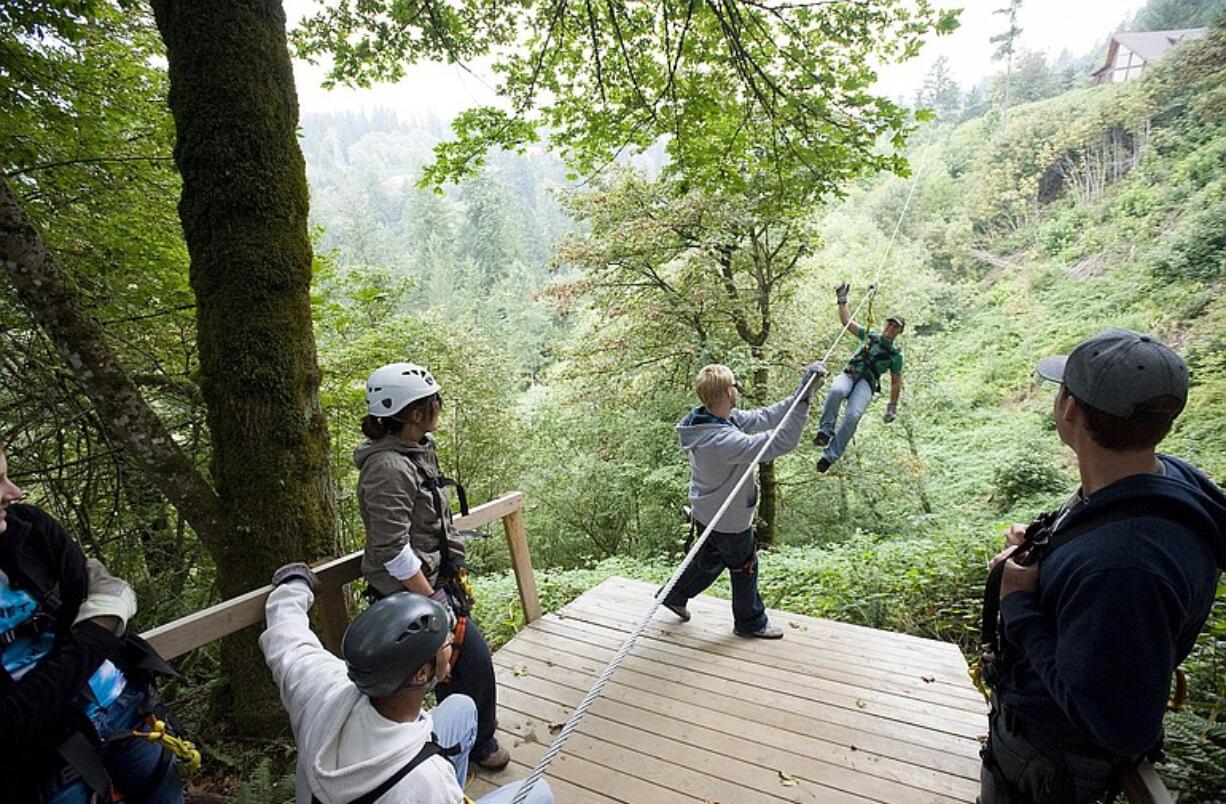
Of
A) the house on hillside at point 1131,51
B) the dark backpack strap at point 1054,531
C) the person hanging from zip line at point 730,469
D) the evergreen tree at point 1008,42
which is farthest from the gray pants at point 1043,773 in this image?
the evergreen tree at point 1008,42

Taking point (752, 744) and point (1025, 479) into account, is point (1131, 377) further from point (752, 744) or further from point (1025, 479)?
point (1025, 479)

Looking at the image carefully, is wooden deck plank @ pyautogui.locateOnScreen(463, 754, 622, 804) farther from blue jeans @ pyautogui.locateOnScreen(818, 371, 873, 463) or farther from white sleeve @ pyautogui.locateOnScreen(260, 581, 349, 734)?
blue jeans @ pyautogui.locateOnScreen(818, 371, 873, 463)

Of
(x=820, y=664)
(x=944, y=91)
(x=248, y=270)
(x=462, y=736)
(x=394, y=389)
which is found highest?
(x=944, y=91)

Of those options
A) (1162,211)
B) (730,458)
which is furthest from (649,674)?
(1162,211)

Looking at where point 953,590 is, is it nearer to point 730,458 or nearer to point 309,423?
point 730,458

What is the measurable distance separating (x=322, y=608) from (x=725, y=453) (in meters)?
2.28

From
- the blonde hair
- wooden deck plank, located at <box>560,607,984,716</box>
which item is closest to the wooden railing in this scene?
wooden deck plank, located at <box>560,607,984,716</box>

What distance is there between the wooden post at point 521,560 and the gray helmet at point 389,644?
7.37 feet

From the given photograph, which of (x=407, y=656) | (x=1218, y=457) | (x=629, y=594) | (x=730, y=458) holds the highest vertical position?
(x=407, y=656)

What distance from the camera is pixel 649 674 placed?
11.5 ft

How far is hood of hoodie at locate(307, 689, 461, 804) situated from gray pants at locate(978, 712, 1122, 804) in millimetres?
1543

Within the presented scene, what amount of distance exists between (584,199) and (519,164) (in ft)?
259

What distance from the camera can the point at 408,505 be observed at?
2.21 m

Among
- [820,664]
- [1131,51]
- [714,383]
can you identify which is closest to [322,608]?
[714,383]
